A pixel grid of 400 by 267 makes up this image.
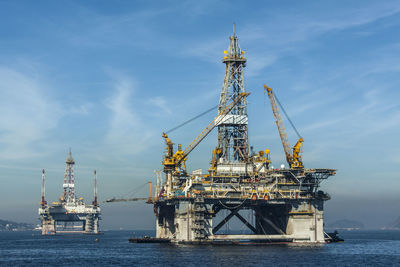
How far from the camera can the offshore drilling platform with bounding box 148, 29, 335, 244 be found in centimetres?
10838

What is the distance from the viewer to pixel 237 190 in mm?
110688

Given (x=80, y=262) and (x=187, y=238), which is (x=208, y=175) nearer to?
(x=187, y=238)

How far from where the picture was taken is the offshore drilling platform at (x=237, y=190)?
108 m

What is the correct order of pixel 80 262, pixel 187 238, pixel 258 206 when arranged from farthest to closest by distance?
1. pixel 258 206
2. pixel 187 238
3. pixel 80 262

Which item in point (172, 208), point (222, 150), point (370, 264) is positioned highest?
point (222, 150)

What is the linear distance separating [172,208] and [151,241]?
859 cm

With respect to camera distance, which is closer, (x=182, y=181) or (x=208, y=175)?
(x=208, y=175)

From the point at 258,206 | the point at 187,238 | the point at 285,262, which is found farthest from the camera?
the point at 258,206

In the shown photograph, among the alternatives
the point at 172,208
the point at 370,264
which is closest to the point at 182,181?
the point at 172,208

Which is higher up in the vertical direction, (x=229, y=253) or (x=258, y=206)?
(x=258, y=206)

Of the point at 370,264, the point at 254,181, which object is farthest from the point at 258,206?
the point at 370,264

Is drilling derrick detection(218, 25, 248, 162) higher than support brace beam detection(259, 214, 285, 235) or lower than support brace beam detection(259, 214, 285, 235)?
higher

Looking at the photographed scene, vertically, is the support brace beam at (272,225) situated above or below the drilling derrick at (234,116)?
below

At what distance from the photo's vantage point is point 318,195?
113 meters
